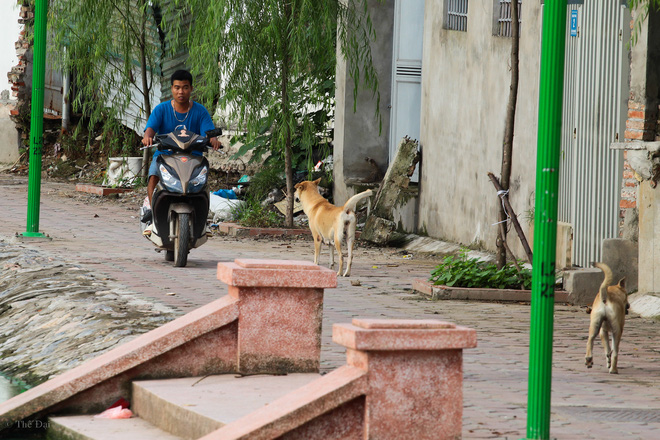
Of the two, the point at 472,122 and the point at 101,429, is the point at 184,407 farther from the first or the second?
the point at 472,122

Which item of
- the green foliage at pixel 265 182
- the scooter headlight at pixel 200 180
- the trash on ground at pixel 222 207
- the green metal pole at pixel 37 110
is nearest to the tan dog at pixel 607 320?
the scooter headlight at pixel 200 180

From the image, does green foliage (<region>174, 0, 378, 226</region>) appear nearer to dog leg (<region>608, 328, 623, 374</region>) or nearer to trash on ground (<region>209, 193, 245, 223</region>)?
trash on ground (<region>209, 193, 245, 223</region>)


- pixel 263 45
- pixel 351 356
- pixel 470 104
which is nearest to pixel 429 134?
pixel 470 104

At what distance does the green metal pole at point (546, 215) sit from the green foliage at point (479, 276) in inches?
211

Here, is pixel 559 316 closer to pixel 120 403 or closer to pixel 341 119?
pixel 120 403

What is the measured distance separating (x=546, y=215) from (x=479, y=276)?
552 cm

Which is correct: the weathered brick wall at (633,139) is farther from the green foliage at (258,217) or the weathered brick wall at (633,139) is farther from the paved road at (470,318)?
the green foliage at (258,217)

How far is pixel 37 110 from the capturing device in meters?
12.4

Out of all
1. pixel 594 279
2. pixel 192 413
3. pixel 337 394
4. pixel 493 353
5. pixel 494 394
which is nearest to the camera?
pixel 337 394

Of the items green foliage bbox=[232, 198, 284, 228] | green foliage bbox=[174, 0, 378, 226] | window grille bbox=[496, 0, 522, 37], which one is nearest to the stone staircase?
window grille bbox=[496, 0, 522, 37]

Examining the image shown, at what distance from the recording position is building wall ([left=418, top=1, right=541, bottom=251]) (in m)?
11.5

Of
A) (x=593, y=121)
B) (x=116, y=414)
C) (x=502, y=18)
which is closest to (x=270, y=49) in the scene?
(x=502, y=18)

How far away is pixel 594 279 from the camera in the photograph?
958 cm

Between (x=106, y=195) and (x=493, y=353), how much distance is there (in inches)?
565
